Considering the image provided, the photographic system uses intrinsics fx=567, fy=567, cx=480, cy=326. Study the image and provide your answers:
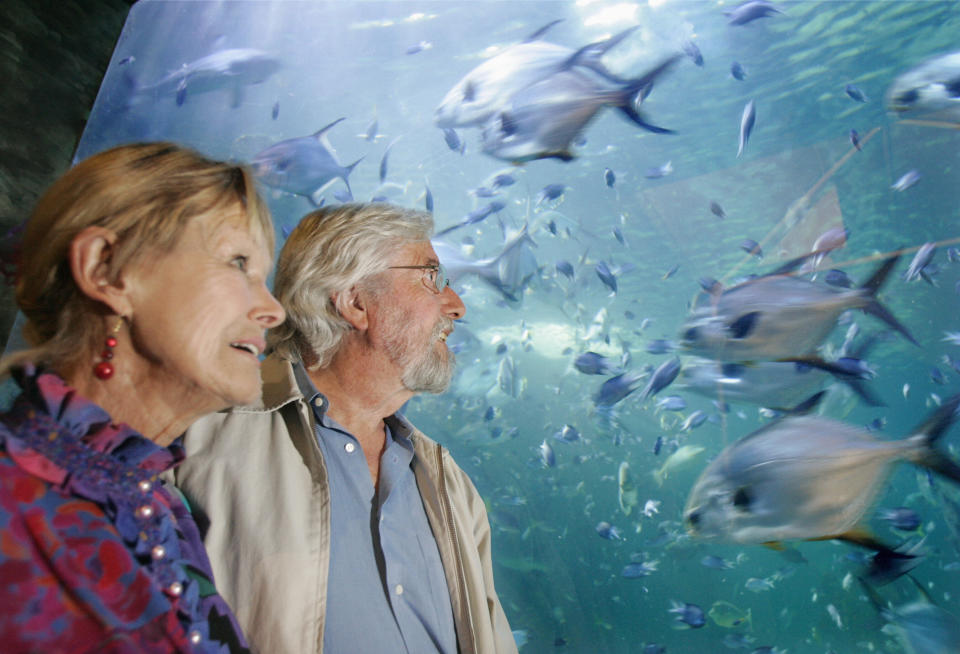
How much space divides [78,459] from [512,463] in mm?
15744

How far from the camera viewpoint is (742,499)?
257cm

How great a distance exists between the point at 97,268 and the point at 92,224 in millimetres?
78

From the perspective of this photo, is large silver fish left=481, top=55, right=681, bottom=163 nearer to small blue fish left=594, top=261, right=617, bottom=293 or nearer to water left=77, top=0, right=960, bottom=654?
small blue fish left=594, top=261, right=617, bottom=293

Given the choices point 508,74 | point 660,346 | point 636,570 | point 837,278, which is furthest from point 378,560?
point 837,278

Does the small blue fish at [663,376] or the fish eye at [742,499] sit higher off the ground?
the fish eye at [742,499]

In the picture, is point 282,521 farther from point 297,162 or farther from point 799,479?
point 297,162

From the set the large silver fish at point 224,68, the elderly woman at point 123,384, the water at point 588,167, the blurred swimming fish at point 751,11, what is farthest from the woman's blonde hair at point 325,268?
the water at point 588,167

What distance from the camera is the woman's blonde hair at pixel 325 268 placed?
6.23 feet

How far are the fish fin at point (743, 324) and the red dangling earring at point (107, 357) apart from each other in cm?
293

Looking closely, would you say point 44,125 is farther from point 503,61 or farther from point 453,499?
point 503,61

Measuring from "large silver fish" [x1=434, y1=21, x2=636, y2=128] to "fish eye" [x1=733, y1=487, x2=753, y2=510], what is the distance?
2.37 meters

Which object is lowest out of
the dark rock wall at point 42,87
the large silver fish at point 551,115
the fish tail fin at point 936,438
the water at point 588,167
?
the water at point 588,167

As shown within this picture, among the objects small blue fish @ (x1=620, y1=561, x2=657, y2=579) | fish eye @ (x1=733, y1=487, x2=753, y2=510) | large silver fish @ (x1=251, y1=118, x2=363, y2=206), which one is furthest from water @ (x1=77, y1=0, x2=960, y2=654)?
fish eye @ (x1=733, y1=487, x2=753, y2=510)

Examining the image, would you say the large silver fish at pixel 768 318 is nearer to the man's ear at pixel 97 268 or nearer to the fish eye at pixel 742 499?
the fish eye at pixel 742 499
